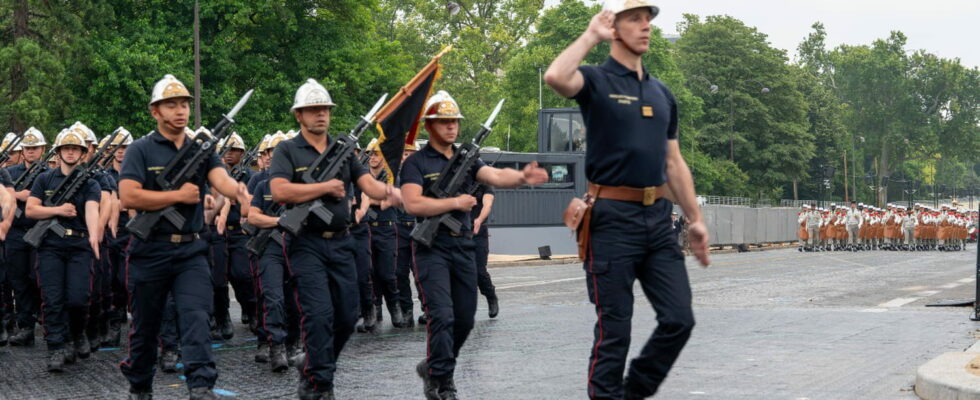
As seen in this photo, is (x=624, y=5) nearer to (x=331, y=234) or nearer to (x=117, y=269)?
(x=331, y=234)

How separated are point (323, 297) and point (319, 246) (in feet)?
1.05

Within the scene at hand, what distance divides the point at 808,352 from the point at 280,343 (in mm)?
4419

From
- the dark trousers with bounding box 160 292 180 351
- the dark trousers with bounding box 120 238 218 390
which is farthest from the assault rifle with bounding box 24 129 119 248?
the dark trousers with bounding box 120 238 218 390

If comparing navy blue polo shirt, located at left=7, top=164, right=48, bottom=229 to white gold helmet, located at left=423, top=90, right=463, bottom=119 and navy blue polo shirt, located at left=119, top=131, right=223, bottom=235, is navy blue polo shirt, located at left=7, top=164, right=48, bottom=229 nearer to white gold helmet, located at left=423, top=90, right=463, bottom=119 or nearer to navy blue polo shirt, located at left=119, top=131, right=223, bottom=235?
navy blue polo shirt, located at left=119, top=131, right=223, bottom=235

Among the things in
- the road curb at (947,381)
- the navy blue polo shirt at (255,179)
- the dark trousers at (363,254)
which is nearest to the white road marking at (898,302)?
the dark trousers at (363,254)

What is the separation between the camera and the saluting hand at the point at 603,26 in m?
5.70

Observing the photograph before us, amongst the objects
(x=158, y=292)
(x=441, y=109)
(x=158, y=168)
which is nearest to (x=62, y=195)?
(x=158, y=168)

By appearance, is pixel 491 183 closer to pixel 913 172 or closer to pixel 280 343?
pixel 280 343

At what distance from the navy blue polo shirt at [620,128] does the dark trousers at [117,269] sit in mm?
7250

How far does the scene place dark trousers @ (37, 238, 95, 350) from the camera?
34.4 feet

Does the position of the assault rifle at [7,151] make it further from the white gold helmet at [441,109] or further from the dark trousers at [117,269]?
the white gold helmet at [441,109]

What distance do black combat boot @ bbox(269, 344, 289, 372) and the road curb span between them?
460 centimetres

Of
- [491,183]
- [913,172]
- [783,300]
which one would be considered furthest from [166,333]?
[913,172]

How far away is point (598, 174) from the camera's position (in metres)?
6.09
